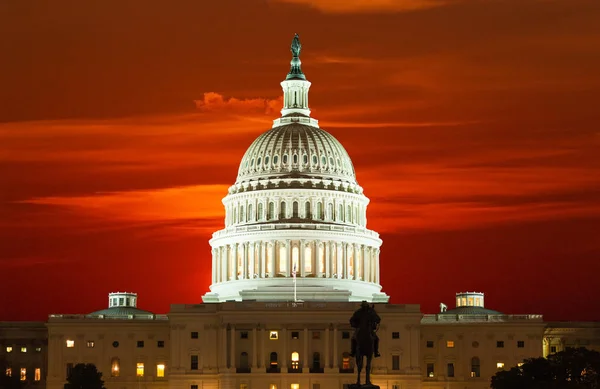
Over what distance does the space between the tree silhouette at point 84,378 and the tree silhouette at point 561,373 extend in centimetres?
4080

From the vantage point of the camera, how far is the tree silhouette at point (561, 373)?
157375mm

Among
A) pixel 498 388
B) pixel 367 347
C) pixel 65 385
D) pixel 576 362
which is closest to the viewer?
pixel 367 347

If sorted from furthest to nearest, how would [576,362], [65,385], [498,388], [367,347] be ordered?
1. [65,385]
2. [498,388]
3. [576,362]
4. [367,347]

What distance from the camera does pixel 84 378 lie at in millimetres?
187000

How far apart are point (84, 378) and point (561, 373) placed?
50469mm

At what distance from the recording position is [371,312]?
112 m

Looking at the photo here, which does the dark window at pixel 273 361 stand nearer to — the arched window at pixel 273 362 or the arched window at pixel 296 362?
the arched window at pixel 273 362

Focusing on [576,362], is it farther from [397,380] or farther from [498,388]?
[397,380]

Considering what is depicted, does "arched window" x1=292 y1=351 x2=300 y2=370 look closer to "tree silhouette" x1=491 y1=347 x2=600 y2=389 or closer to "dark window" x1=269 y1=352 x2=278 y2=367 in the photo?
"dark window" x1=269 y1=352 x2=278 y2=367

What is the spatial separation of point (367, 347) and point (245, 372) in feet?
289

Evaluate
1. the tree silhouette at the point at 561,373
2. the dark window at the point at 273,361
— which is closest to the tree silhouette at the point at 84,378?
the dark window at the point at 273,361

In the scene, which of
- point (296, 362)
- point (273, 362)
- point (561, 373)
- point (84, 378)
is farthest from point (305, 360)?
point (561, 373)

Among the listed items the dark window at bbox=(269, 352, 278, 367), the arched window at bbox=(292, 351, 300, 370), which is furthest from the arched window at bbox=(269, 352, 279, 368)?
the arched window at bbox=(292, 351, 300, 370)

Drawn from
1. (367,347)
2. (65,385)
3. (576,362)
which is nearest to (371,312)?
(367,347)
